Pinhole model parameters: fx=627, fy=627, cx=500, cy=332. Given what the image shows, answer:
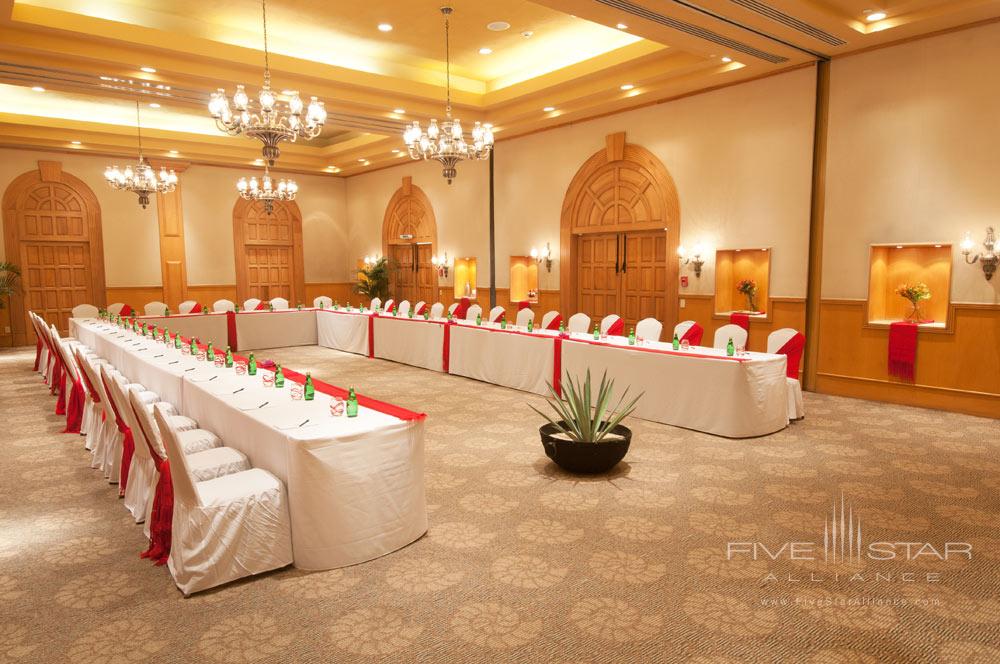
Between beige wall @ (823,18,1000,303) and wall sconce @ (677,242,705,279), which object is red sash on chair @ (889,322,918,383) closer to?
beige wall @ (823,18,1000,303)

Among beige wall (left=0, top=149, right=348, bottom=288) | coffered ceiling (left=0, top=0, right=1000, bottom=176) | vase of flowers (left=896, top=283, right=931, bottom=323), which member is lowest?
vase of flowers (left=896, top=283, right=931, bottom=323)

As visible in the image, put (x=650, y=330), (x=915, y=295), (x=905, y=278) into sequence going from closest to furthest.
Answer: (x=915, y=295) → (x=905, y=278) → (x=650, y=330)

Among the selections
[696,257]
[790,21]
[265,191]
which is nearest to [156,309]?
[265,191]

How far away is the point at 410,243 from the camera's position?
49.0 feet

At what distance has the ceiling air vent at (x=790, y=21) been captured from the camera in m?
5.85

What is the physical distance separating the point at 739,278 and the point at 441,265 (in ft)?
22.2

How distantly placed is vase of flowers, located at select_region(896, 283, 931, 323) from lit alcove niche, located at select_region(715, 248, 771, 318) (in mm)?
1644

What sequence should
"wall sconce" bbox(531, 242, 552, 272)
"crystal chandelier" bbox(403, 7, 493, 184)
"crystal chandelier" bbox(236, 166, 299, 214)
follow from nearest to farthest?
"crystal chandelier" bbox(403, 7, 493, 184) < "crystal chandelier" bbox(236, 166, 299, 214) < "wall sconce" bbox(531, 242, 552, 272)

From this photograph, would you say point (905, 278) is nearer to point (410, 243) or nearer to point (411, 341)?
point (411, 341)

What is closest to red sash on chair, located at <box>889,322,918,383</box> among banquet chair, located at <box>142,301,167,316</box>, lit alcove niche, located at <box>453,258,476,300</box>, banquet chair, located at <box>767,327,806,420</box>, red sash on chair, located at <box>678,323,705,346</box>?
banquet chair, located at <box>767,327,806,420</box>

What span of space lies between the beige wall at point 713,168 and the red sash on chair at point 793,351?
1.76m

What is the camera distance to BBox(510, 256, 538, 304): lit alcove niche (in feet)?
39.7

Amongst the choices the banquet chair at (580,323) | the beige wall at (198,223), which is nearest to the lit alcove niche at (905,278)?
the banquet chair at (580,323)

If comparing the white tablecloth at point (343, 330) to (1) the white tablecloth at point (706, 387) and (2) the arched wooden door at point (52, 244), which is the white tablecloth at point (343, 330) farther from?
(1) the white tablecloth at point (706, 387)
